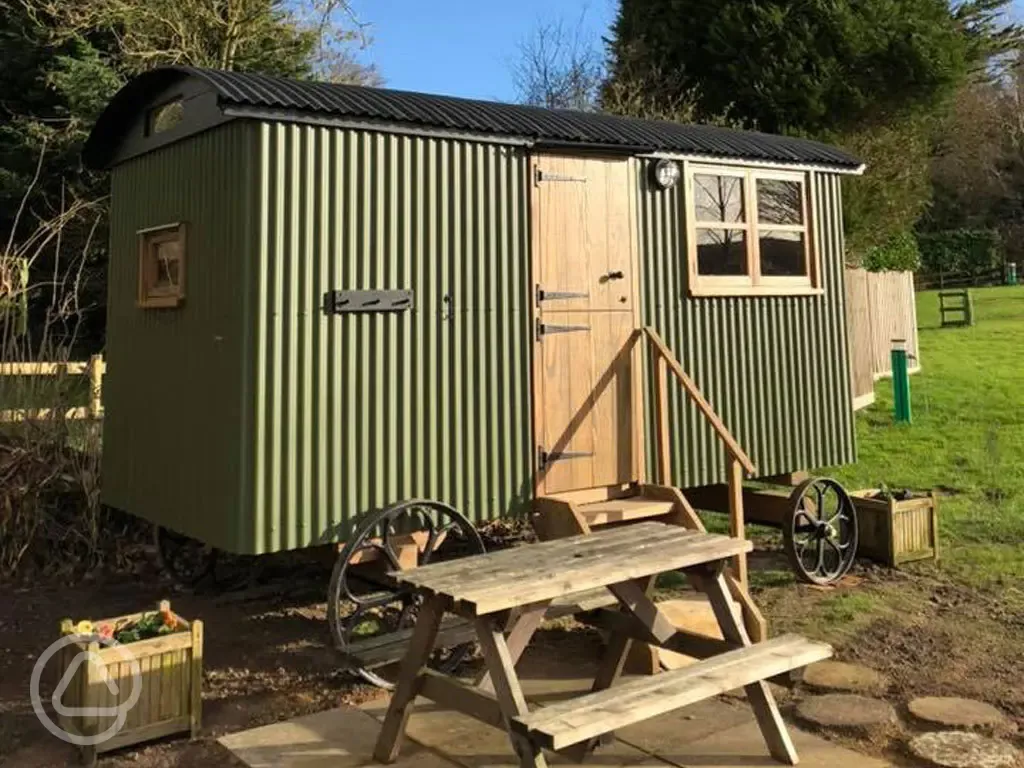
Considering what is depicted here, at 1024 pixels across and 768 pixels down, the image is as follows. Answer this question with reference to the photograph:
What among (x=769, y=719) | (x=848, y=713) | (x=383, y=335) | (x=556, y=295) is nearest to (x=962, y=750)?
(x=848, y=713)

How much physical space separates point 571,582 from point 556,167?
10.4 ft

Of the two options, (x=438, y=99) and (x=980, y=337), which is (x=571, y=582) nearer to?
(x=438, y=99)

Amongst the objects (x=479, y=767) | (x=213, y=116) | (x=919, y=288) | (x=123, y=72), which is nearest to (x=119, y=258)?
(x=213, y=116)

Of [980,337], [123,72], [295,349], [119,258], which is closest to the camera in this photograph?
[295,349]

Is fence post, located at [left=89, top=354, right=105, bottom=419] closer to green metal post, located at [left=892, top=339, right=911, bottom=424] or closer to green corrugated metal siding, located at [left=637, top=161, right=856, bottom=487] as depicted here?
green corrugated metal siding, located at [left=637, top=161, right=856, bottom=487]

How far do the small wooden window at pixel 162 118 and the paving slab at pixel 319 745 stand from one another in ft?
12.1

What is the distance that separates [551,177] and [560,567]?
296 cm

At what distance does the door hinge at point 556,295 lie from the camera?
5.99m

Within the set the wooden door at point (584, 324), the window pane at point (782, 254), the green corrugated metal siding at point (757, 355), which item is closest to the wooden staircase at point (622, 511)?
the wooden door at point (584, 324)

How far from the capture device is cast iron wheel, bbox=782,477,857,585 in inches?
272

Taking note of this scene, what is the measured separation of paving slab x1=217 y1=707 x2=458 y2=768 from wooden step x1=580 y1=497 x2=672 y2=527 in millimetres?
1847

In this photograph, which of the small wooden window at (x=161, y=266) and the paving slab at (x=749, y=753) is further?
the small wooden window at (x=161, y=266)

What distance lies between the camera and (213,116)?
5.26m

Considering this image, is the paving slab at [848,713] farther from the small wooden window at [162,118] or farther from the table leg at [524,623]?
the small wooden window at [162,118]
